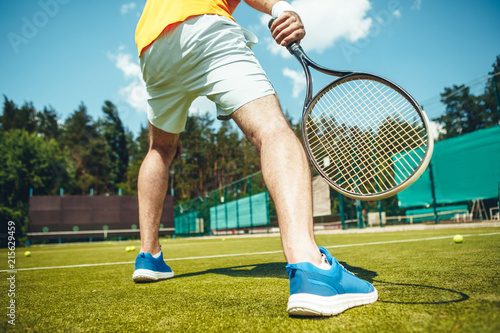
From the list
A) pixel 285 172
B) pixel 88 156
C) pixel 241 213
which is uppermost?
pixel 88 156

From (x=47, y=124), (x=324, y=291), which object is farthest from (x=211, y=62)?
(x=47, y=124)

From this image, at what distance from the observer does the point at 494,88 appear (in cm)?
833

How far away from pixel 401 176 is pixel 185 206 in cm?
2832

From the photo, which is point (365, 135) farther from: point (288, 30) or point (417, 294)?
point (417, 294)

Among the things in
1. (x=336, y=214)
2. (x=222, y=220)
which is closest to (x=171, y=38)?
(x=336, y=214)

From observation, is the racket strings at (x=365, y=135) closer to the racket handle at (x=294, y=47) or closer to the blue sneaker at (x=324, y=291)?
the racket handle at (x=294, y=47)

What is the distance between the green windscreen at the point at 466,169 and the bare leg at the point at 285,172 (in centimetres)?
910

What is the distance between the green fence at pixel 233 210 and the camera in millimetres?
17375

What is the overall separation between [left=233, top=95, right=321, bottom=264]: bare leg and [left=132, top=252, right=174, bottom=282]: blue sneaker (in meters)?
1.11

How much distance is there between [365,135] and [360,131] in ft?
Result: 0.13

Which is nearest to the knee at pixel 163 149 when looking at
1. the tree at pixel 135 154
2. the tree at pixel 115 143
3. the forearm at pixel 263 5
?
the forearm at pixel 263 5

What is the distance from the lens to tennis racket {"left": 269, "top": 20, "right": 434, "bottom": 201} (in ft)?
5.20

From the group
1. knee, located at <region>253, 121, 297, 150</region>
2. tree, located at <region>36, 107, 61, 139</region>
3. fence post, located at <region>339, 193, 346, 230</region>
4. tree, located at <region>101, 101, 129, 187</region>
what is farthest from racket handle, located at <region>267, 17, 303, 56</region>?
tree, located at <region>36, 107, 61, 139</region>

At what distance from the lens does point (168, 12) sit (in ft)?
5.73
